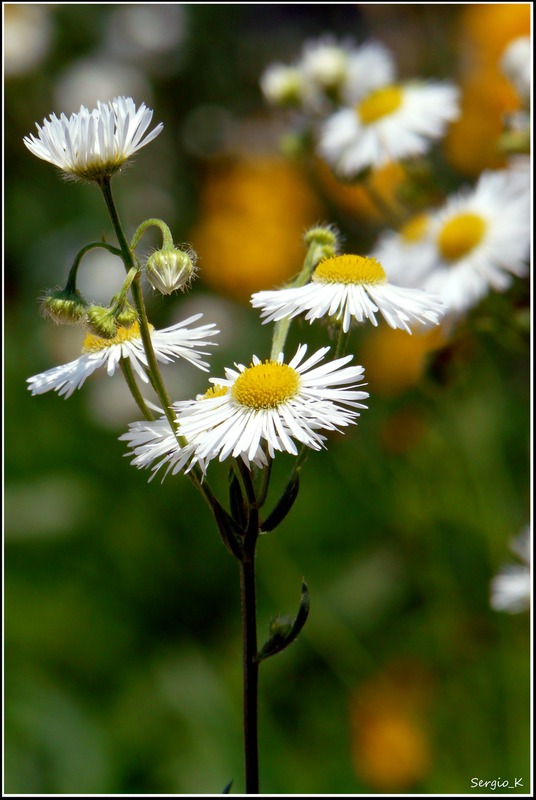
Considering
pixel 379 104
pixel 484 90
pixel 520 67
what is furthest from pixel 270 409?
pixel 484 90

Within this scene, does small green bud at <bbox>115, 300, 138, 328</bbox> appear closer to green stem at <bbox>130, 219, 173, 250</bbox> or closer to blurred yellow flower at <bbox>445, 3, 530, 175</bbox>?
green stem at <bbox>130, 219, 173, 250</bbox>

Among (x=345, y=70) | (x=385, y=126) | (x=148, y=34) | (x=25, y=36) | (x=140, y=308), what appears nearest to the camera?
(x=140, y=308)

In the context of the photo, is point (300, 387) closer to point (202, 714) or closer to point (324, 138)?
point (324, 138)

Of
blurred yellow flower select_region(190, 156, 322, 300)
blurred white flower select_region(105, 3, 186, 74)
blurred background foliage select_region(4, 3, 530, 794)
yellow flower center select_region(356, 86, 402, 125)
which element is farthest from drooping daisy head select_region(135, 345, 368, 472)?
blurred white flower select_region(105, 3, 186, 74)

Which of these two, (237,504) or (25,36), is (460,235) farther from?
(25,36)

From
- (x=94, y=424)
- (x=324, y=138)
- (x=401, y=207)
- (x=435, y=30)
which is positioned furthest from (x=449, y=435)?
(x=435, y=30)

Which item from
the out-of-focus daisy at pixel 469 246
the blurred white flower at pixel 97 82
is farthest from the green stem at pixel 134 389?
the blurred white flower at pixel 97 82
